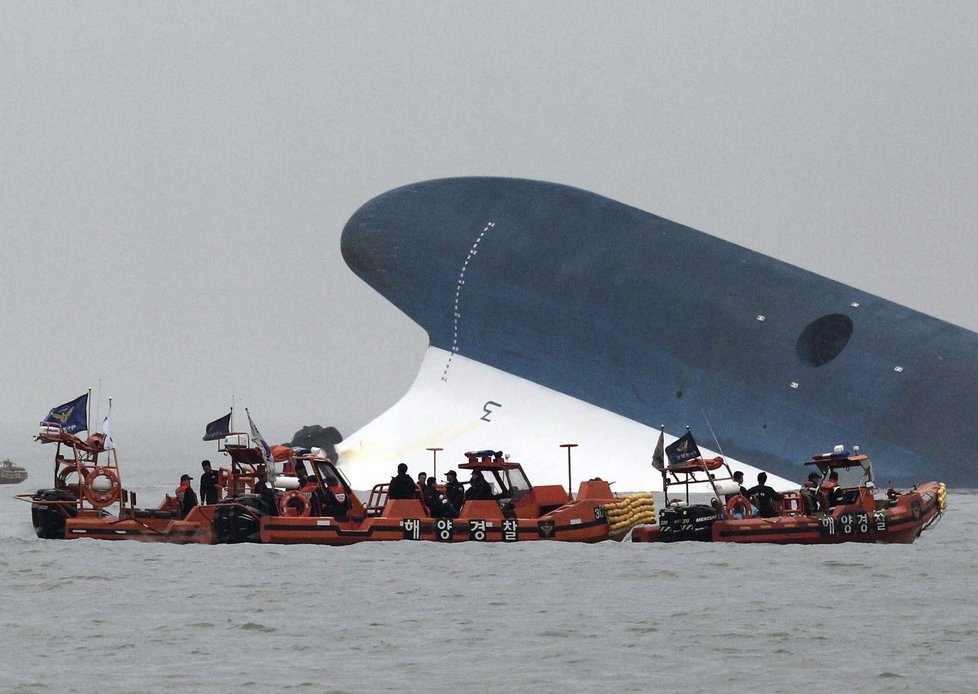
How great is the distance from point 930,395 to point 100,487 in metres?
22.7

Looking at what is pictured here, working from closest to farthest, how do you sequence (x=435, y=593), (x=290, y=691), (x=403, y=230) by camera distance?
(x=290, y=691) < (x=435, y=593) < (x=403, y=230)

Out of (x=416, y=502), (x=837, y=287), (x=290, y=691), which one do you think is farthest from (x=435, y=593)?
(x=837, y=287)

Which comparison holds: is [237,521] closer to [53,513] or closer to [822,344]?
[53,513]

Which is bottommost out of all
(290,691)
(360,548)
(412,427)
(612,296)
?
(290,691)

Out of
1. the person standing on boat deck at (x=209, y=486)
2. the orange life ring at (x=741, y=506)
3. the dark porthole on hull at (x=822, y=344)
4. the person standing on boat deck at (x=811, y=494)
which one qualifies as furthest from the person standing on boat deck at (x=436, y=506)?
the dark porthole on hull at (x=822, y=344)

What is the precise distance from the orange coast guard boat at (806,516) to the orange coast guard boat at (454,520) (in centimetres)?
119

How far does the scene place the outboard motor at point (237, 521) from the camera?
2736 centimetres

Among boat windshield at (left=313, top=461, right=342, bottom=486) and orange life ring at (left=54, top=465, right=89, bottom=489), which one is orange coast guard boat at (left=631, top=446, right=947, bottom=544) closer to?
boat windshield at (left=313, top=461, right=342, bottom=486)

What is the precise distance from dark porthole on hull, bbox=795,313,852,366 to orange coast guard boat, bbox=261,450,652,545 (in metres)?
14.3

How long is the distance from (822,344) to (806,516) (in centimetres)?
1461

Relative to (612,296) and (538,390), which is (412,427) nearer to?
(538,390)

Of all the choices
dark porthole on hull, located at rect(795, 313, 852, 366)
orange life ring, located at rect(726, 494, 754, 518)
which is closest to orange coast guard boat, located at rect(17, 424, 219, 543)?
orange life ring, located at rect(726, 494, 754, 518)

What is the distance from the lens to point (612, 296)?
41438 millimetres

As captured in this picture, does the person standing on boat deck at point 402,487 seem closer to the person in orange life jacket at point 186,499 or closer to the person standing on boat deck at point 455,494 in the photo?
the person standing on boat deck at point 455,494
